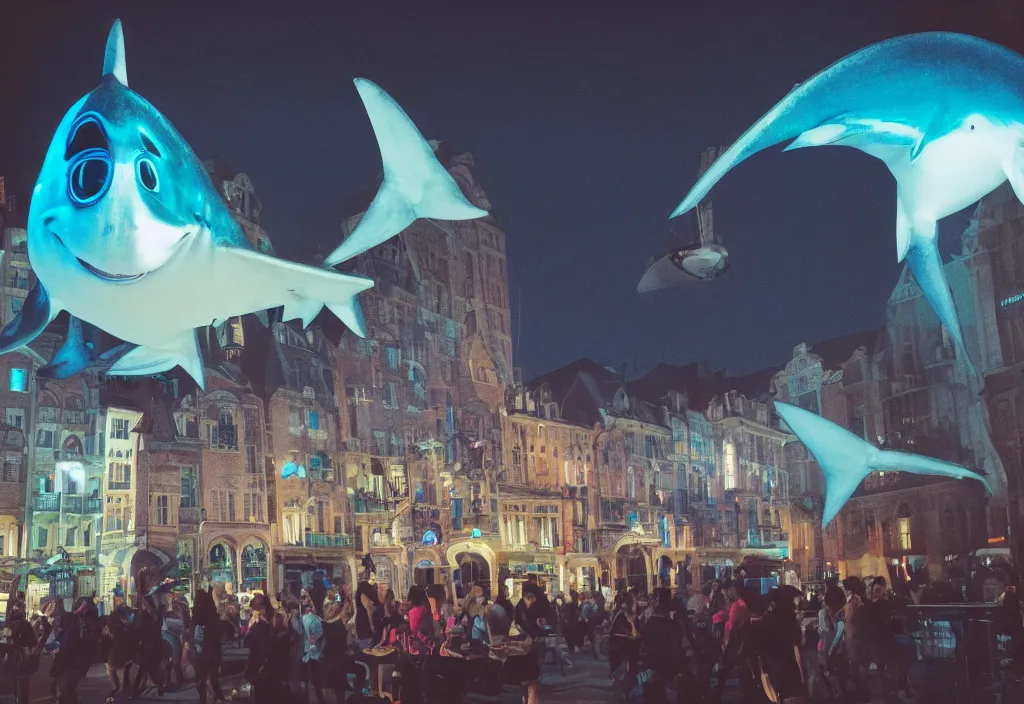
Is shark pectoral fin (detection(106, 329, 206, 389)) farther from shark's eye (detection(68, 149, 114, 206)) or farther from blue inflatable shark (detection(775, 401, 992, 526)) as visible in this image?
blue inflatable shark (detection(775, 401, 992, 526))

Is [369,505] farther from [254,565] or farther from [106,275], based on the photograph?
[106,275]

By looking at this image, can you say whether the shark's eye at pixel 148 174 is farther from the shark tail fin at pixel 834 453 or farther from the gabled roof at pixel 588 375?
the shark tail fin at pixel 834 453

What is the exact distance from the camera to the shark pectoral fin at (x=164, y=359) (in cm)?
878

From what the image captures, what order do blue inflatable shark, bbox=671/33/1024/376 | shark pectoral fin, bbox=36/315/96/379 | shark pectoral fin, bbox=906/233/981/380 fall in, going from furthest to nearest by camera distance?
shark pectoral fin, bbox=36/315/96/379, shark pectoral fin, bbox=906/233/981/380, blue inflatable shark, bbox=671/33/1024/376

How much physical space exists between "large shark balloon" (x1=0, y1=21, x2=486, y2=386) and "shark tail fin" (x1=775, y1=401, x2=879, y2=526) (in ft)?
10.9

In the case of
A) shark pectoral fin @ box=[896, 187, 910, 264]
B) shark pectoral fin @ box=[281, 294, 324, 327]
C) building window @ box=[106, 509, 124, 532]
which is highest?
shark pectoral fin @ box=[896, 187, 910, 264]

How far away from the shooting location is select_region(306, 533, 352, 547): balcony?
931cm

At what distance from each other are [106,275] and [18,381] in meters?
1.52

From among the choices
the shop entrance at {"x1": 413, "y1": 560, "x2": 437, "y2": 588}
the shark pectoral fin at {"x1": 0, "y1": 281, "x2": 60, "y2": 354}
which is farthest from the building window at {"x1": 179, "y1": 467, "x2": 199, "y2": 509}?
the shop entrance at {"x1": 413, "y1": 560, "x2": 437, "y2": 588}

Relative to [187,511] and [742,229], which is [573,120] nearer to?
[742,229]

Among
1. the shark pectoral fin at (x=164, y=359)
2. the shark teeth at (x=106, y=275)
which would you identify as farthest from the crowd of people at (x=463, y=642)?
the shark teeth at (x=106, y=275)

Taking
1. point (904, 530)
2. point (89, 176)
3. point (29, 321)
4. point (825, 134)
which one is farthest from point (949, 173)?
point (29, 321)

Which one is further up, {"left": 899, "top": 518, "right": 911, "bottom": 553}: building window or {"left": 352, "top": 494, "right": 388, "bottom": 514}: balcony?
{"left": 352, "top": 494, "right": 388, "bottom": 514}: balcony

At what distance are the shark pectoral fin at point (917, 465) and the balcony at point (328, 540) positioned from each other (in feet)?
14.9
